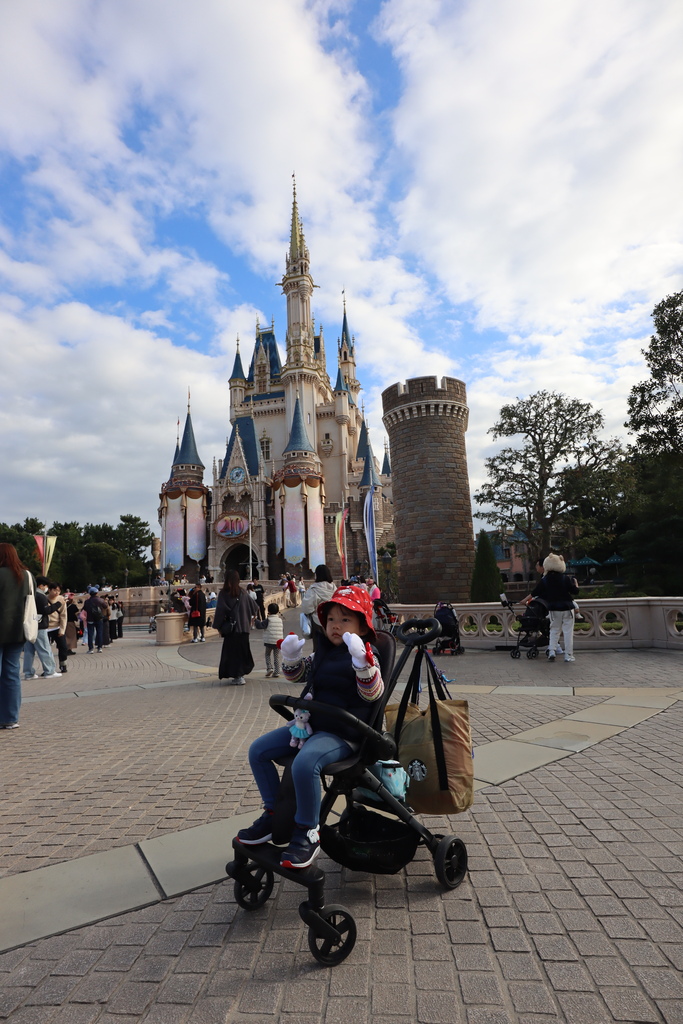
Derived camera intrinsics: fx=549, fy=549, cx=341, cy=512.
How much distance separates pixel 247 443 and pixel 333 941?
6240cm

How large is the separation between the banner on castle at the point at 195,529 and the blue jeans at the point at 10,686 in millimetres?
48841

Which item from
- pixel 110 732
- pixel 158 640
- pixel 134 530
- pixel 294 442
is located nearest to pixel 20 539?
pixel 134 530

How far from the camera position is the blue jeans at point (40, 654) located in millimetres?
9286

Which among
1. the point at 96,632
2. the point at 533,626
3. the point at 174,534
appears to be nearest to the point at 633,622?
the point at 533,626

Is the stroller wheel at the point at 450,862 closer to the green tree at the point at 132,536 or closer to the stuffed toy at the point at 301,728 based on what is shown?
the stuffed toy at the point at 301,728

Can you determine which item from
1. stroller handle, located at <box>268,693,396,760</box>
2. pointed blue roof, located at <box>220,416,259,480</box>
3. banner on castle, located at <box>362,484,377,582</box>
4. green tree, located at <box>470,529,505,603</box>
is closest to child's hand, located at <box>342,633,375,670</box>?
stroller handle, located at <box>268,693,396,760</box>

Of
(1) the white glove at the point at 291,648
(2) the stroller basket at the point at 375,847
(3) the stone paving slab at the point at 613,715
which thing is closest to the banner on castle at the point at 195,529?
(3) the stone paving slab at the point at 613,715

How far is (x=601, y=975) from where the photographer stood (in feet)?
6.36

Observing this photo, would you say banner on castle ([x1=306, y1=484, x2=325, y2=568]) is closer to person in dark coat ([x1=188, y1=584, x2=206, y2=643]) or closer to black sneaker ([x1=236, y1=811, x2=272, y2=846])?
person in dark coat ([x1=188, y1=584, x2=206, y2=643])

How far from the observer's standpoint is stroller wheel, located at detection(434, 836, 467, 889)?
8.15ft

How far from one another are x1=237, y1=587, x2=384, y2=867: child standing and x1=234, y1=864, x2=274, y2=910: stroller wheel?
25cm

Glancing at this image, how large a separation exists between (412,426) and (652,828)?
19.0 m

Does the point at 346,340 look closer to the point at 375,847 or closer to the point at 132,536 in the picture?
the point at 132,536

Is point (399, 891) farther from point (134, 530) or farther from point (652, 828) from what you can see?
point (134, 530)
